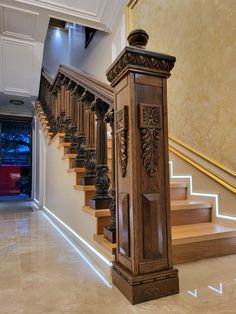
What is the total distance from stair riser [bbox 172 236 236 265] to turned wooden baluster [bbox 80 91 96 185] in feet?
2.58

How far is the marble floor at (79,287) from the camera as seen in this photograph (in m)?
1.00

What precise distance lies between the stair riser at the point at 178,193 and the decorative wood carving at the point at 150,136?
1.29m

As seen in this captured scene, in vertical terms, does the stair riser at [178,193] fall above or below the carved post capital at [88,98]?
below

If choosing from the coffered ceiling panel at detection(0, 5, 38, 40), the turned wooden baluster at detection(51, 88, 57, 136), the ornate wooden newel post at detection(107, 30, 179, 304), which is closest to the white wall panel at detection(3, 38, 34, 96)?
the coffered ceiling panel at detection(0, 5, 38, 40)

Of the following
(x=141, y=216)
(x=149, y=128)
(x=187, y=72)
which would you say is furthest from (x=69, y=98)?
(x=141, y=216)

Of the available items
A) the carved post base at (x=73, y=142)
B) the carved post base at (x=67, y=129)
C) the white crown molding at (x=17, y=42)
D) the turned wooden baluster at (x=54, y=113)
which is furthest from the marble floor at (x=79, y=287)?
the white crown molding at (x=17, y=42)

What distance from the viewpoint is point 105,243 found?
1.38 metres

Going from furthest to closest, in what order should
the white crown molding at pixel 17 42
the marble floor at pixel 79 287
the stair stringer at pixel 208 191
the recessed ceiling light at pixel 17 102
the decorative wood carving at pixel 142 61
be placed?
the recessed ceiling light at pixel 17 102 → the white crown molding at pixel 17 42 → the stair stringer at pixel 208 191 → the decorative wood carving at pixel 142 61 → the marble floor at pixel 79 287

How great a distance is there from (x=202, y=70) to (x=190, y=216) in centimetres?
142

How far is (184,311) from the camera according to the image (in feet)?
3.17

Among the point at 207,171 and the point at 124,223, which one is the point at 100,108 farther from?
the point at 207,171

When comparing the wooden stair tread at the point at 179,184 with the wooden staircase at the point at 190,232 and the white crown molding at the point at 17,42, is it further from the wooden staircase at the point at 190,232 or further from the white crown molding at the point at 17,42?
the white crown molding at the point at 17,42

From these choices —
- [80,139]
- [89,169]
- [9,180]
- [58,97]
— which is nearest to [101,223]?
[89,169]

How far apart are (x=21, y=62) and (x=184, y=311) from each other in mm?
4217
